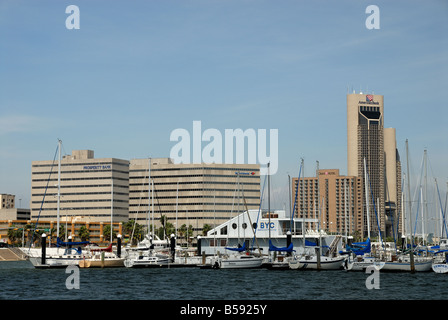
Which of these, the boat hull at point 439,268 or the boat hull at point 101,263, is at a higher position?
the boat hull at point 439,268

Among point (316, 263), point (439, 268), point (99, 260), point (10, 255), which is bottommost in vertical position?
point (10, 255)

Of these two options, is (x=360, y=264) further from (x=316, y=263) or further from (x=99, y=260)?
(x=99, y=260)

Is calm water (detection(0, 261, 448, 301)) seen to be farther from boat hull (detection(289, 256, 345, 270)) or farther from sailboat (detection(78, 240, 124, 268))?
sailboat (detection(78, 240, 124, 268))

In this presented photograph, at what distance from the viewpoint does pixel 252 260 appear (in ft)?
303

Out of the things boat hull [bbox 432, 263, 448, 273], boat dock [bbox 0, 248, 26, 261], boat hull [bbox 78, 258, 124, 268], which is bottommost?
boat dock [bbox 0, 248, 26, 261]

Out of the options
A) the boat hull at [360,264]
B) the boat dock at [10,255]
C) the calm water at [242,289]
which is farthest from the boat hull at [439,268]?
the boat dock at [10,255]

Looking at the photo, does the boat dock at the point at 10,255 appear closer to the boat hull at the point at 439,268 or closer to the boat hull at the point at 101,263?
the boat hull at the point at 101,263

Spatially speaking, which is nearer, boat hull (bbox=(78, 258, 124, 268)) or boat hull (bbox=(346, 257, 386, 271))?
boat hull (bbox=(346, 257, 386, 271))

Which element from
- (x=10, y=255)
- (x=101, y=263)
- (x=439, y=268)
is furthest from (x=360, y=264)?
(x=10, y=255)

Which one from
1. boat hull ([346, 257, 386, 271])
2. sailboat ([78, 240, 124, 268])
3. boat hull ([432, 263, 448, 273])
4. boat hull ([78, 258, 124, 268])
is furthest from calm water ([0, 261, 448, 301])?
sailboat ([78, 240, 124, 268])
